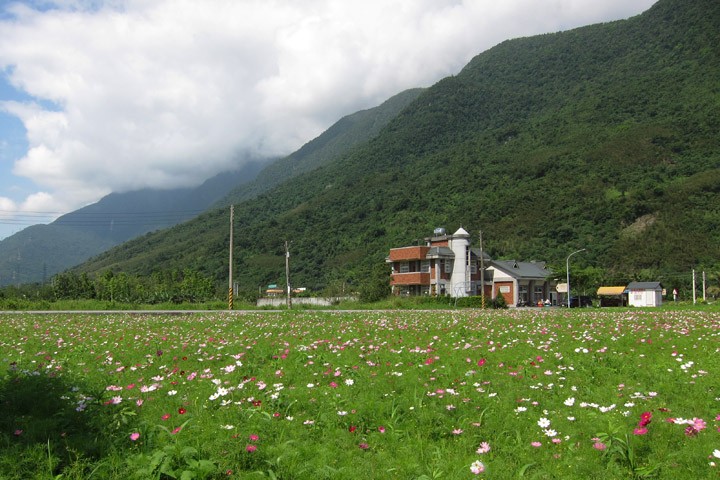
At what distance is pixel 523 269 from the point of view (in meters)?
68.1

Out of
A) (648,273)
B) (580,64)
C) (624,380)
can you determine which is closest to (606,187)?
(648,273)

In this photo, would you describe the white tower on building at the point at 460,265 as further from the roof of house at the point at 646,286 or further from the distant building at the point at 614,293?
the distant building at the point at 614,293

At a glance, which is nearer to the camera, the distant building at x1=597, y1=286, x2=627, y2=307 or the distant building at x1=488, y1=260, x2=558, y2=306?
the distant building at x1=488, y1=260, x2=558, y2=306

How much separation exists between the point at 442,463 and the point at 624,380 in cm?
406

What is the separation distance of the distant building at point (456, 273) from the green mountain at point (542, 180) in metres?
19.9

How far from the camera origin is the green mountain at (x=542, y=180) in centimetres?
9556

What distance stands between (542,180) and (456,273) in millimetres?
67712

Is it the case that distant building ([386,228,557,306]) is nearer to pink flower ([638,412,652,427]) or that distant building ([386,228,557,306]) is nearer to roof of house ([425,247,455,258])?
roof of house ([425,247,455,258])

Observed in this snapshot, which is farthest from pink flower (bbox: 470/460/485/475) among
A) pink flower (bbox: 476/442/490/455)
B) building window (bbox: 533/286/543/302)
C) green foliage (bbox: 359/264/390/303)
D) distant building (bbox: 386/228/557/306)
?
building window (bbox: 533/286/543/302)

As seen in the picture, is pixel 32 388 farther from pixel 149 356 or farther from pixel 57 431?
pixel 149 356

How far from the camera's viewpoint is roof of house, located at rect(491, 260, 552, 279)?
215 ft

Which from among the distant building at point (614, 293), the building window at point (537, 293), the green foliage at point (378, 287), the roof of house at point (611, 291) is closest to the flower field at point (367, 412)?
the green foliage at point (378, 287)

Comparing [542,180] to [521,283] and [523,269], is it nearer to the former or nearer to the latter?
[523,269]

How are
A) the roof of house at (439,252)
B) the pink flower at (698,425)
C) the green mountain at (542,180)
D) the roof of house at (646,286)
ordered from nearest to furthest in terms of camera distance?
1. the pink flower at (698,425)
2. the roof of house at (439,252)
3. the roof of house at (646,286)
4. the green mountain at (542,180)
